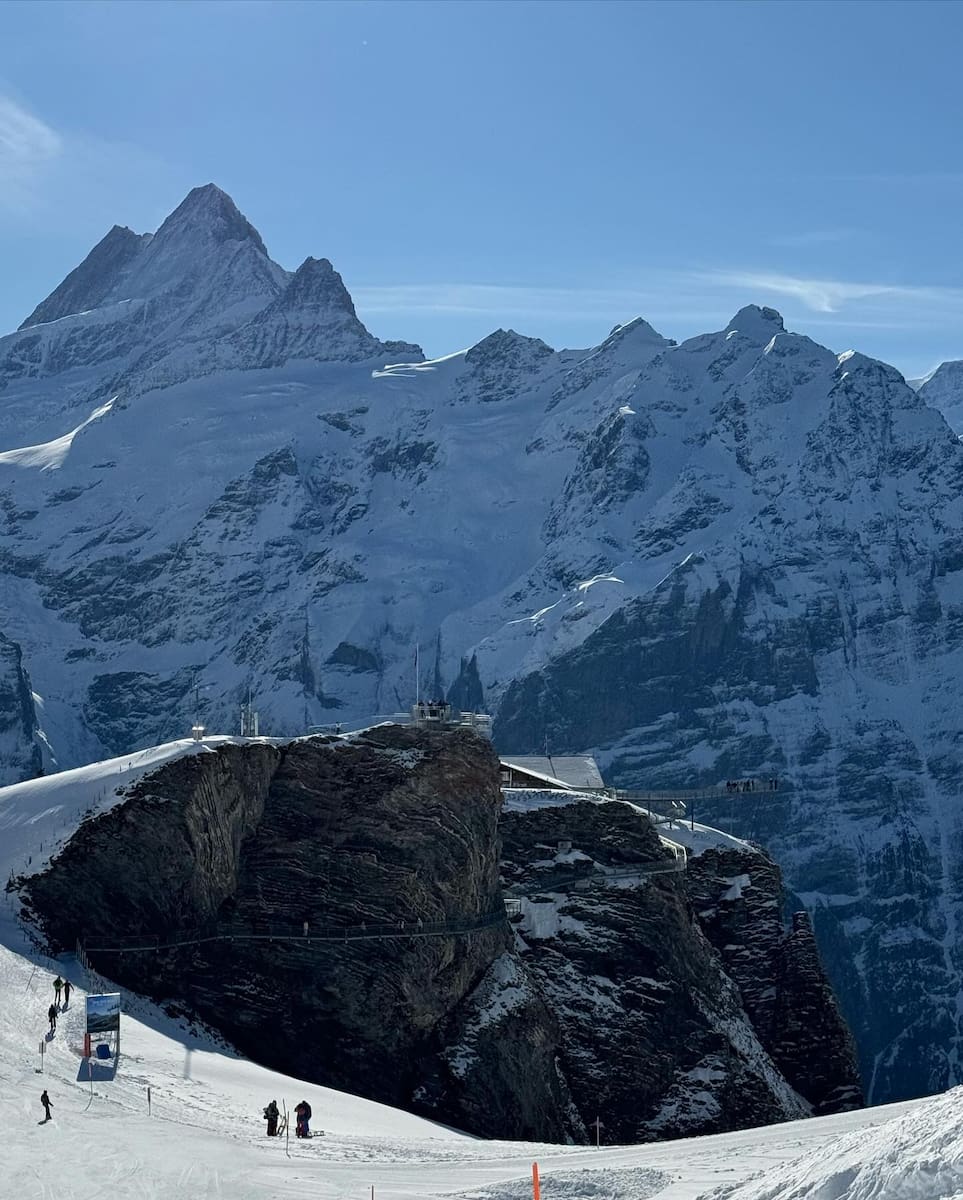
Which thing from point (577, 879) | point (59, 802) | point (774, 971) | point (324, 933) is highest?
point (59, 802)

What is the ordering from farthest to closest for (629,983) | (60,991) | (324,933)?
1. (629,983)
2. (324,933)
3. (60,991)

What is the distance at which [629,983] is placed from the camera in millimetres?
113812

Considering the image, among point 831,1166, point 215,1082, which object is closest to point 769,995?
point 215,1082

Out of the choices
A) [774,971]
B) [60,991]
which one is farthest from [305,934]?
[774,971]

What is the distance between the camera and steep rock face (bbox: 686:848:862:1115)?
128 m

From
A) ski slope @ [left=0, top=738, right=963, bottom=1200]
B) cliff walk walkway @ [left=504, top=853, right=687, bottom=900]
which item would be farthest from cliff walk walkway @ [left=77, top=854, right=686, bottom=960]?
ski slope @ [left=0, top=738, right=963, bottom=1200]

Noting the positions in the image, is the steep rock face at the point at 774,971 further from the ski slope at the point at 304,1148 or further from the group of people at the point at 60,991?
the group of people at the point at 60,991

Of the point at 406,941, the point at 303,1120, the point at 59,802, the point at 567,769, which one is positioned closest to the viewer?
the point at 303,1120

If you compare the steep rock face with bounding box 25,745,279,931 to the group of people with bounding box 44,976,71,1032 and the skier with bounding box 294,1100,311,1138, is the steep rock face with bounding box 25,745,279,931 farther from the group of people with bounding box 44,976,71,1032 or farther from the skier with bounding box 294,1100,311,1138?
the skier with bounding box 294,1100,311,1138

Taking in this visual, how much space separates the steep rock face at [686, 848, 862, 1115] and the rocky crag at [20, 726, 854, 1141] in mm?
10516

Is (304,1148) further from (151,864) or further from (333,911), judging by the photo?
(333,911)

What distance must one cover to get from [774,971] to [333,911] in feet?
136

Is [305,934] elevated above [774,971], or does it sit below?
above

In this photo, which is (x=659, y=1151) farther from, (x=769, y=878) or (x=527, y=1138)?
(x=769, y=878)
